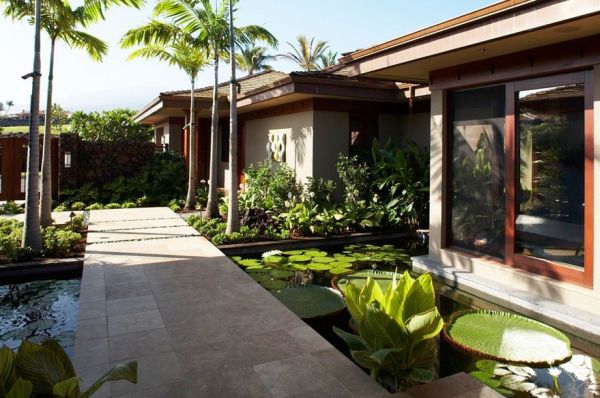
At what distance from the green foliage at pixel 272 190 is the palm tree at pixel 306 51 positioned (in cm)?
2470

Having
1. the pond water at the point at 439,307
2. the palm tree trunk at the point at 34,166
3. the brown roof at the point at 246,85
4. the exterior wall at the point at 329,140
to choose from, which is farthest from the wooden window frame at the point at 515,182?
the brown roof at the point at 246,85

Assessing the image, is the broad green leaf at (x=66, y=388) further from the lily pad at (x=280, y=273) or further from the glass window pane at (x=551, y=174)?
the glass window pane at (x=551, y=174)

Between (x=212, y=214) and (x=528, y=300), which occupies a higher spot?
(x=212, y=214)

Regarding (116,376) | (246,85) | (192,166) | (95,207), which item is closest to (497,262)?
(116,376)

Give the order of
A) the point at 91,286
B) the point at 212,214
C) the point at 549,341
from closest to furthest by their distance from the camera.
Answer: the point at 549,341
the point at 91,286
the point at 212,214

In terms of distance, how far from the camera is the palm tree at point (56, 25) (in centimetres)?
869

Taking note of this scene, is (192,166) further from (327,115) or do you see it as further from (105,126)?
(105,126)

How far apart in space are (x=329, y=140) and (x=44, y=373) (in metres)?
8.87

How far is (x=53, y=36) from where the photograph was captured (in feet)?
30.5

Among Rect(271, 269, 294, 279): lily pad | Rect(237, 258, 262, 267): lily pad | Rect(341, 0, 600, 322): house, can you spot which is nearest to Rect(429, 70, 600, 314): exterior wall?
Rect(341, 0, 600, 322): house

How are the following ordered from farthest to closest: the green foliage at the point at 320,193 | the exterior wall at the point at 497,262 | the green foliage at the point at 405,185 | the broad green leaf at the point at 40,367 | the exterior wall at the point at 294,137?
the exterior wall at the point at 294,137 < the green foliage at the point at 320,193 < the green foliage at the point at 405,185 < the exterior wall at the point at 497,262 < the broad green leaf at the point at 40,367

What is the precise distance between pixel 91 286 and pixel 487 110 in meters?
5.43

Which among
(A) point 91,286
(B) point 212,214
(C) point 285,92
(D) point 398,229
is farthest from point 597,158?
(B) point 212,214

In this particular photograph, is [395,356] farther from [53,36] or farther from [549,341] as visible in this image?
[53,36]
